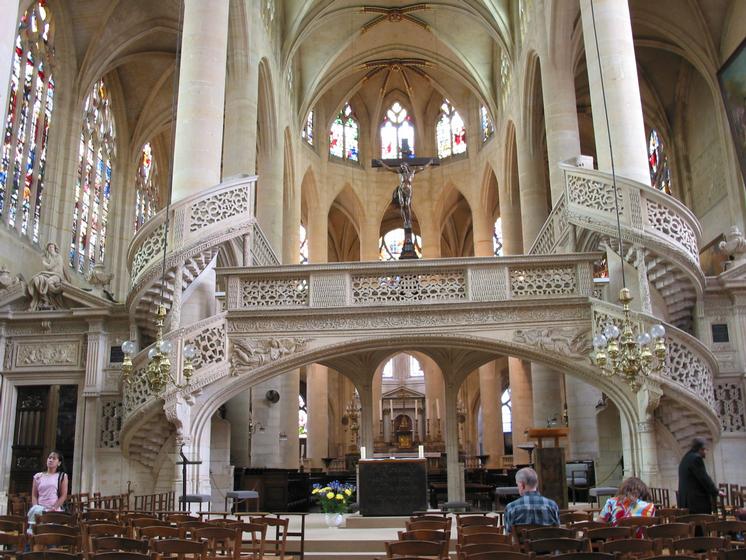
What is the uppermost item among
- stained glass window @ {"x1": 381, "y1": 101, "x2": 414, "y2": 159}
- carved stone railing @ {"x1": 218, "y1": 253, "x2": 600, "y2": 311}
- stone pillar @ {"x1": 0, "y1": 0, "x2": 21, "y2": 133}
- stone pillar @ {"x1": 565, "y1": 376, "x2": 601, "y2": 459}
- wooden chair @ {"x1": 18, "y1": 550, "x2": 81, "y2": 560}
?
stained glass window @ {"x1": 381, "y1": 101, "x2": 414, "y2": 159}

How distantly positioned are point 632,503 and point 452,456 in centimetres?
1102

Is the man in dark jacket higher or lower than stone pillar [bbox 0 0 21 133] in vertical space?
lower

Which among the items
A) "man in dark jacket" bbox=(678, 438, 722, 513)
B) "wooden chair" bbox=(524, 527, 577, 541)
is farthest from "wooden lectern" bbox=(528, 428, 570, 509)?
"wooden chair" bbox=(524, 527, 577, 541)

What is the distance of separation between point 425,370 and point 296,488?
640 inches

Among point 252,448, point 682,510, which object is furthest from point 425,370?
point 682,510

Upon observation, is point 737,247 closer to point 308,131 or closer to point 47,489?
point 47,489

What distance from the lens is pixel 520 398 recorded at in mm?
26359

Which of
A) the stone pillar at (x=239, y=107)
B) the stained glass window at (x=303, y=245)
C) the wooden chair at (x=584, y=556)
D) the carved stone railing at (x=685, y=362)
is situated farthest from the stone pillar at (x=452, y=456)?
the stained glass window at (x=303, y=245)

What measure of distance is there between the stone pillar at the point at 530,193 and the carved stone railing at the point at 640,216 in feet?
30.7

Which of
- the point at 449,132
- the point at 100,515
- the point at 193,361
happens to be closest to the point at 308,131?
the point at 449,132

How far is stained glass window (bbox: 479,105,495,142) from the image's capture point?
107ft

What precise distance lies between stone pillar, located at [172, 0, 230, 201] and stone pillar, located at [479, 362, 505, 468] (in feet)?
59.6

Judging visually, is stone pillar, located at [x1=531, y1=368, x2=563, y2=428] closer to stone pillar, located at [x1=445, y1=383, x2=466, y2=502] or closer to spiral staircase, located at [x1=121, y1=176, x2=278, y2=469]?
stone pillar, located at [x1=445, y1=383, x2=466, y2=502]

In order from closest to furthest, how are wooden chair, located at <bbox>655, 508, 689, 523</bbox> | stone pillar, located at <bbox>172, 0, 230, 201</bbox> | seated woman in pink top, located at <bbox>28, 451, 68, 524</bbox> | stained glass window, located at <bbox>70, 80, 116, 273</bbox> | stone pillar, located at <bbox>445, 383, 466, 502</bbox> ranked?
wooden chair, located at <bbox>655, 508, 689, 523</bbox>, seated woman in pink top, located at <bbox>28, 451, 68, 524</bbox>, stone pillar, located at <bbox>172, 0, 230, 201</bbox>, stone pillar, located at <bbox>445, 383, 466, 502</bbox>, stained glass window, located at <bbox>70, 80, 116, 273</bbox>
